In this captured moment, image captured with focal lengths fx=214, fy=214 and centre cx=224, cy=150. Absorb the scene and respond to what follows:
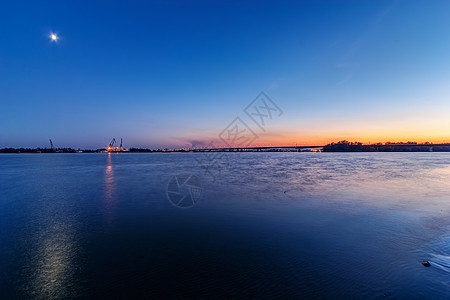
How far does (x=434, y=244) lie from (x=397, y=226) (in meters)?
1.45

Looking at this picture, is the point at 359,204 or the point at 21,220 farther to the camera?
the point at 359,204

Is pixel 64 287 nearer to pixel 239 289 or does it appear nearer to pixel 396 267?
pixel 239 289

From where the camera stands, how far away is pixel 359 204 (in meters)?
10.2

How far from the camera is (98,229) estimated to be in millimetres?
6941

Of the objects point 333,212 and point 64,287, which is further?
point 333,212

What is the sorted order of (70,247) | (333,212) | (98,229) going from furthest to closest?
1. (333,212)
2. (98,229)
3. (70,247)

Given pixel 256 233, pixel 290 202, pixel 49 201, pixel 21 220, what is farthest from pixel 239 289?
pixel 49 201

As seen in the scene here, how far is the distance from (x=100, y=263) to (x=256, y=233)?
4104 mm

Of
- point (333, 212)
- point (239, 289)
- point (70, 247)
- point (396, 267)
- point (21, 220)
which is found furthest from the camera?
point (333, 212)

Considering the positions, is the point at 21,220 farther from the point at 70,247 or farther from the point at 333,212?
the point at 333,212

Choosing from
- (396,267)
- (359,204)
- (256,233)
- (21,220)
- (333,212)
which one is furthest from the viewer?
(359,204)

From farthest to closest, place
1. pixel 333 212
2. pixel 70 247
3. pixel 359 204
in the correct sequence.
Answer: pixel 359 204
pixel 333 212
pixel 70 247

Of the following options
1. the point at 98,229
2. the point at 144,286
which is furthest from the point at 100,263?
the point at 98,229

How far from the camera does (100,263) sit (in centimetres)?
472
